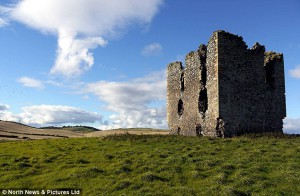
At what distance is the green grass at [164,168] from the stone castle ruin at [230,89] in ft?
15.9

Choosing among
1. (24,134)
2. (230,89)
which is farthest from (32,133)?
(230,89)

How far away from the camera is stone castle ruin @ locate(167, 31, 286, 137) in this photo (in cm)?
3312

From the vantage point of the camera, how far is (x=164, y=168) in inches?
790

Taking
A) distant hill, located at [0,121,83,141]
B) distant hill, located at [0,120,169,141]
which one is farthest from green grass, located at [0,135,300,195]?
distant hill, located at [0,121,83,141]

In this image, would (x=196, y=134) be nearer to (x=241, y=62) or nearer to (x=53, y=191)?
(x=241, y=62)

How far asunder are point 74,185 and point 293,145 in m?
17.3

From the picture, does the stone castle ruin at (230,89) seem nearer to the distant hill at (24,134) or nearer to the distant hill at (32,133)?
the distant hill at (32,133)

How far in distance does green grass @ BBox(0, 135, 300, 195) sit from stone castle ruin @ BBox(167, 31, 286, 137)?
4.84 metres


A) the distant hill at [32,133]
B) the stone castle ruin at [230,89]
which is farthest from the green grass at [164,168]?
the distant hill at [32,133]

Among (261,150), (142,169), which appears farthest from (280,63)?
(142,169)

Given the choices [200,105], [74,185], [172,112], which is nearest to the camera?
[74,185]

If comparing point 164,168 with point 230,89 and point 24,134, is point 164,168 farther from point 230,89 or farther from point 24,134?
point 24,134

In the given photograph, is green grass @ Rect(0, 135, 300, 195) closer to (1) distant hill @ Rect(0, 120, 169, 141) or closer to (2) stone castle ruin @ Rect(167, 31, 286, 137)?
(2) stone castle ruin @ Rect(167, 31, 286, 137)

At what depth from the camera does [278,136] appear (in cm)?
3244
